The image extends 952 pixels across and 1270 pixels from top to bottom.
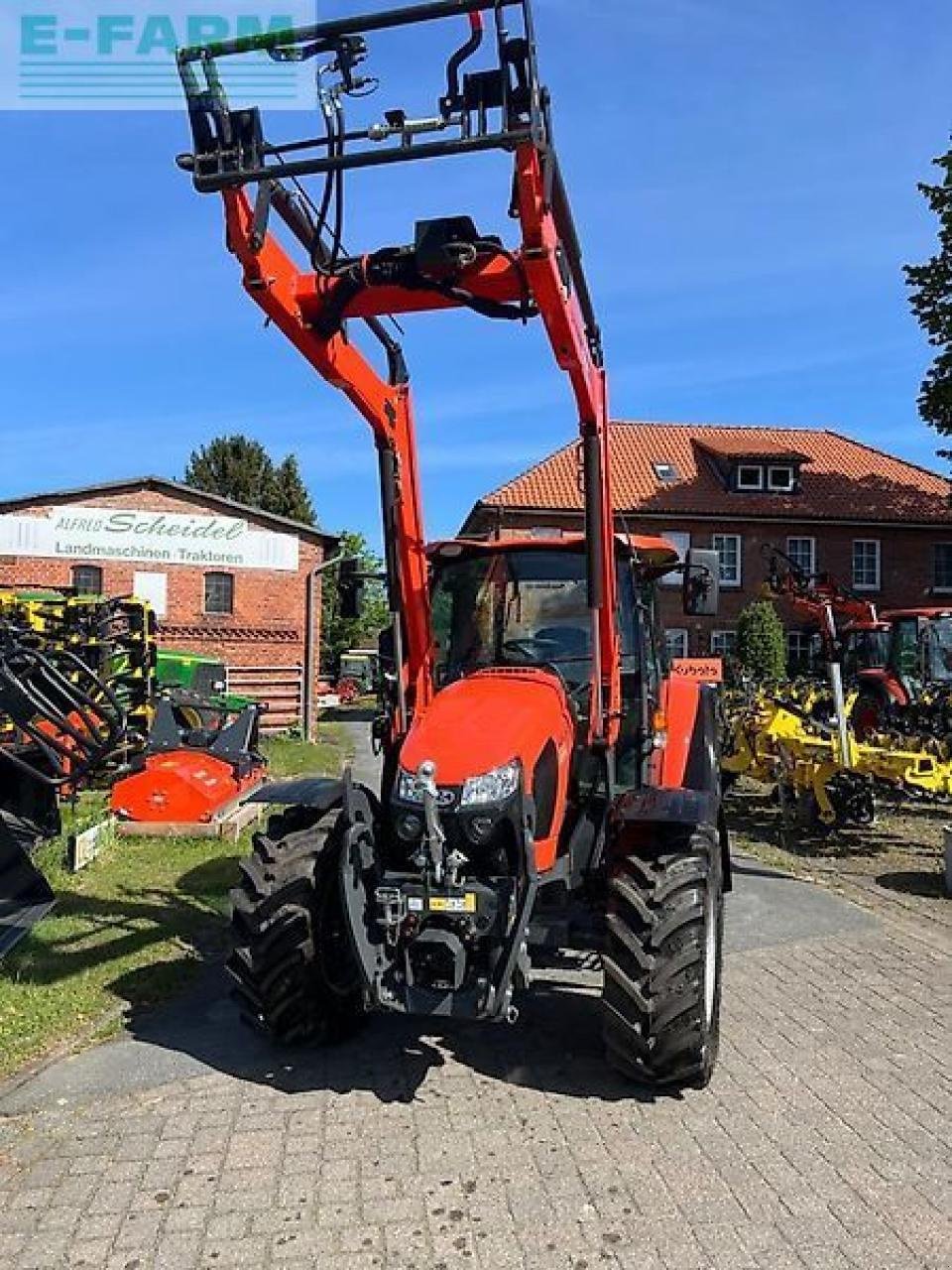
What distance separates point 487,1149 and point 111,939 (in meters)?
3.50

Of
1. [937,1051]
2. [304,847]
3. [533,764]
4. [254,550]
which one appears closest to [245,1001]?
[304,847]

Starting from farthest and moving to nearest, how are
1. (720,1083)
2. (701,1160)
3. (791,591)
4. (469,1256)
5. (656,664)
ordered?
(791,591) → (656,664) → (720,1083) → (701,1160) → (469,1256)

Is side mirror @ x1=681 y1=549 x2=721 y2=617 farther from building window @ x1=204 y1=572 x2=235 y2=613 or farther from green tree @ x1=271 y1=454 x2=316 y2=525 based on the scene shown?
green tree @ x1=271 y1=454 x2=316 y2=525

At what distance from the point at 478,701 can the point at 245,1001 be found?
164 cm

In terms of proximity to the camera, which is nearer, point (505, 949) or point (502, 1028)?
point (505, 949)

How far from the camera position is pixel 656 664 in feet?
20.4

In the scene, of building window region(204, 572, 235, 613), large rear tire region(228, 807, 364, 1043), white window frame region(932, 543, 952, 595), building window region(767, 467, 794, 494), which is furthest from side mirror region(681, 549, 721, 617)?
white window frame region(932, 543, 952, 595)

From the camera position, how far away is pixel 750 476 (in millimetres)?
35125

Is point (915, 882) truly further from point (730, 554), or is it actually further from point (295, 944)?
point (730, 554)

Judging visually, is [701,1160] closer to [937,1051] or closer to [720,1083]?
[720,1083]

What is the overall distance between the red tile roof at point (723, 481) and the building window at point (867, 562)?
2.63 feet

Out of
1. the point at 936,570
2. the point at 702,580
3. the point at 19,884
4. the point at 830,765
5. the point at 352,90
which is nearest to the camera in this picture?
the point at 352,90

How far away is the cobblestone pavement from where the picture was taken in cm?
339

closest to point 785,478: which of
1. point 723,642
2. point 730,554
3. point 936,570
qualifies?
point 730,554
